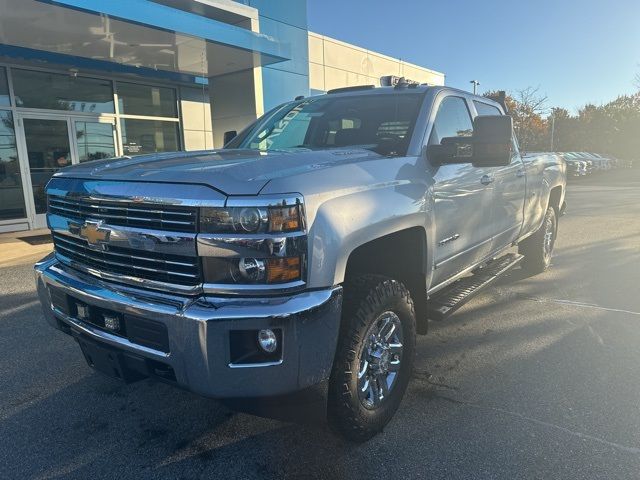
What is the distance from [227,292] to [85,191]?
40.8 inches

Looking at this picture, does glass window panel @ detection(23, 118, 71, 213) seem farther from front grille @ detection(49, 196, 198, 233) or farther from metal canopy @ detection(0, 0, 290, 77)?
front grille @ detection(49, 196, 198, 233)

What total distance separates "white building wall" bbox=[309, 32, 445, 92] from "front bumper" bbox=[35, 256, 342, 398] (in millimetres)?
14238

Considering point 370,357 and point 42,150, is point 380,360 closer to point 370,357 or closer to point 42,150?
point 370,357

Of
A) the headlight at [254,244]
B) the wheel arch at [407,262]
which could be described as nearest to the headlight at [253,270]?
the headlight at [254,244]

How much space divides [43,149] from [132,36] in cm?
354

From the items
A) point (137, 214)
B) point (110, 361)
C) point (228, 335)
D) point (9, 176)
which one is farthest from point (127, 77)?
point (228, 335)

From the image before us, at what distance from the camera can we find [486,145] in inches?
117

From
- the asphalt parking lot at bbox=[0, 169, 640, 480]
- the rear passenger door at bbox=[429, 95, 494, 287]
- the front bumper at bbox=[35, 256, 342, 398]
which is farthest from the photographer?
the rear passenger door at bbox=[429, 95, 494, 287]

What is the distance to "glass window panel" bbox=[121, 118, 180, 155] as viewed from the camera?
11883mm

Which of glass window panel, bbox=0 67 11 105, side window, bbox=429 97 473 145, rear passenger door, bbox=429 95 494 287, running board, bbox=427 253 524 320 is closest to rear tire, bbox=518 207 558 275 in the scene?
running board, bbox=427 253 524 320

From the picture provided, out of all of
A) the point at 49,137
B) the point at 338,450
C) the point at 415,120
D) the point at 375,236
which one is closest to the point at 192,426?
the point at 338,450

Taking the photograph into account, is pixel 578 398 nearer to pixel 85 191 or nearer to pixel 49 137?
pixel 85 191

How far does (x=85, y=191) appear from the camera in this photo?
2521 mm

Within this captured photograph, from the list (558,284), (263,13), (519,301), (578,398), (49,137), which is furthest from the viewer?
(263,13)
